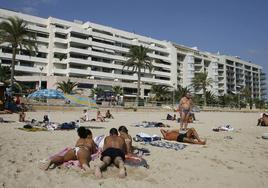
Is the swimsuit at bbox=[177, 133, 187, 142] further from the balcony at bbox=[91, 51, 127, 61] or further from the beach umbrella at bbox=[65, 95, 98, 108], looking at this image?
the balcony at bbox=[91, 51, 127, 61]

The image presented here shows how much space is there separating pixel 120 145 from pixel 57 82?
150 feet

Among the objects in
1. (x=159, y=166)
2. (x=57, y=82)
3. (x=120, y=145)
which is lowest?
(x=159, y=166)

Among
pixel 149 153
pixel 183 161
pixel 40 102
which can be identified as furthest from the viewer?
pixel 40 102

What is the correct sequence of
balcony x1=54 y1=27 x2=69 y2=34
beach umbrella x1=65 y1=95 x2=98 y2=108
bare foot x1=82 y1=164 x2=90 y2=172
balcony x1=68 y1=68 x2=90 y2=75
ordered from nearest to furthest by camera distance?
bare foot x1=82 y1=164 x2=90 y2=172 < beach umbrella x1=65 y1=95 x2=98 y2=108 < balcony x1=68 y1=68 x2=90 y2=75 < balcony x1=54 y1=27 x2=69 y2=34

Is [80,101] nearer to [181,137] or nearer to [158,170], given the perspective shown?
[181,137]

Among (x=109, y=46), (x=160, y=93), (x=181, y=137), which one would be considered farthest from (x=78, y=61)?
(x=181, y=137)

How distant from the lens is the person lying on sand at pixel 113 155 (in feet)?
16.6

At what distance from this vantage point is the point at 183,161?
6.57 metres

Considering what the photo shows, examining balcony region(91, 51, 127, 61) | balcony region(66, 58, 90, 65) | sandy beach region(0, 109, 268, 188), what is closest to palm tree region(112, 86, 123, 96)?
balcony region(66, 58, 90, 65)

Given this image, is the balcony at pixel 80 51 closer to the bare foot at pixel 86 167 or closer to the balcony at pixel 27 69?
the balcony at pixel 27 69

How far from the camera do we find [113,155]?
5.43 metres

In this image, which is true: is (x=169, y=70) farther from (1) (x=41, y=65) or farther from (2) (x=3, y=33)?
(2) (x=3, y=33)

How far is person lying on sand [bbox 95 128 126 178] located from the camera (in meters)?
5.05

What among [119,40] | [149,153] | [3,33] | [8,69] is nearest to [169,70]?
[119,40]
